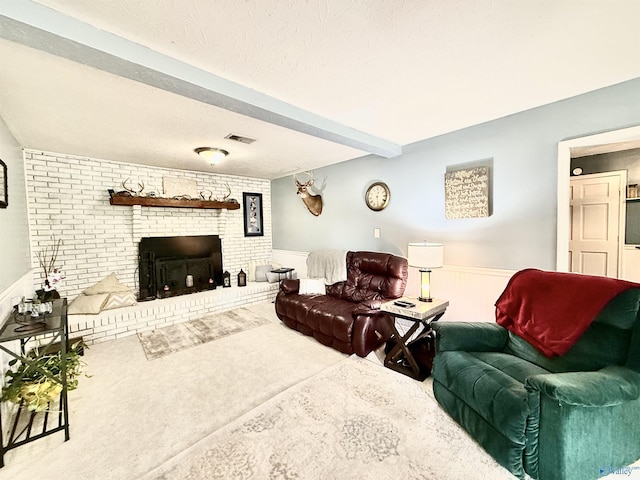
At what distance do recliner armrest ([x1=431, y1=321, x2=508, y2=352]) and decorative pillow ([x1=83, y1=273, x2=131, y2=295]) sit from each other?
4.09m

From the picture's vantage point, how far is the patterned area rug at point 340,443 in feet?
4.77

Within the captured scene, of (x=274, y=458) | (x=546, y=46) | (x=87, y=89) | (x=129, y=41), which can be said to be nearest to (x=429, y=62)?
(x=546, y=46)

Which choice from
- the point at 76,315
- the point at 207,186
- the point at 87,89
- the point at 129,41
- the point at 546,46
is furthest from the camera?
the point at 207,186

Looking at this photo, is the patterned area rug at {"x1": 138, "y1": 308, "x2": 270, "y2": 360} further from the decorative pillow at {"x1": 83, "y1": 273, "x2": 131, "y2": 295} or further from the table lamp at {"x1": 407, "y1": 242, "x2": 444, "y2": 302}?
the table lamp at {"x1": 407, "y1": 242, "x2": 444, "y2": 302}

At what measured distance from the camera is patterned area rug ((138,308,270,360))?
306cm

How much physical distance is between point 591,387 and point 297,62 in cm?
239

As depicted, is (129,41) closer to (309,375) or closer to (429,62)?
(429,62)

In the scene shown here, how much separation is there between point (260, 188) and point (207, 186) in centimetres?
107

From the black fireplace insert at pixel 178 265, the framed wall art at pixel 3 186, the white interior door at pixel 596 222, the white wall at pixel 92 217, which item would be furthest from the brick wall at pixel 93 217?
the white interior door at pixel 596 222

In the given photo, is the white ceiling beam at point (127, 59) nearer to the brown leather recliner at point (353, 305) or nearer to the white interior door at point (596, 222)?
the brown leather recliner at point (353, 305)

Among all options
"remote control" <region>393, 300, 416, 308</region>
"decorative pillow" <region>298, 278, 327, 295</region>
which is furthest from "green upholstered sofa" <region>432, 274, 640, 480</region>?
"decorative pillow" <region>298, 278, 327, 295</region>

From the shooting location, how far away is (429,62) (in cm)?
171

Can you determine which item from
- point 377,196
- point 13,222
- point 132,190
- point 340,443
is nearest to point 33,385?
point 13,222

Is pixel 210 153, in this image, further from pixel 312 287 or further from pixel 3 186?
pixel 312 287
